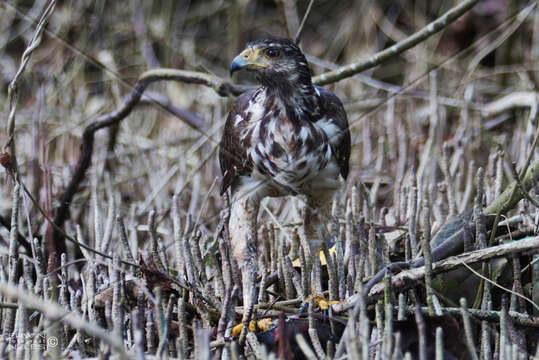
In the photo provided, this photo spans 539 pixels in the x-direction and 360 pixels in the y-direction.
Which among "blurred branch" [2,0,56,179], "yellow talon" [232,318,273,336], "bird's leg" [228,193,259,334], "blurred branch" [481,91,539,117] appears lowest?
"yellow talon" [232,318,273,336]

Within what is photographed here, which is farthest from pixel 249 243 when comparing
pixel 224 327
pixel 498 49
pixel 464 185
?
pixel 498 49

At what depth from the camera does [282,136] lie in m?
2.79

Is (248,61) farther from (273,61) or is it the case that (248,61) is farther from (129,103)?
(129,103)

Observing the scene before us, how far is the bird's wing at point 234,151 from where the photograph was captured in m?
2.90

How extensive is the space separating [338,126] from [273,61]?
41 centimetres

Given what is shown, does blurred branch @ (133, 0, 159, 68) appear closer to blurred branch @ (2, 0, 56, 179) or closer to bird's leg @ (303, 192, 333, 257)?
bird's leg @ (303, 192, 333, 257)

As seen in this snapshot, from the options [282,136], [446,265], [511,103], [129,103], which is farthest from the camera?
[511,103]

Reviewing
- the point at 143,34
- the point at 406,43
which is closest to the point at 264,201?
the point at 406,43

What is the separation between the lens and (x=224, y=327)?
2.03m

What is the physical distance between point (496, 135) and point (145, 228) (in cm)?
282

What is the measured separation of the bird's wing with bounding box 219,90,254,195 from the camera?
290 cm

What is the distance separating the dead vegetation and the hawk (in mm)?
158

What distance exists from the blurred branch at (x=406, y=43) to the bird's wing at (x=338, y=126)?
0.15 metres

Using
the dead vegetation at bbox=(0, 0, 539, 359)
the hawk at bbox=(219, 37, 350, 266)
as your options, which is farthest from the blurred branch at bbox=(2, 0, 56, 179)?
the hawk at bbox=(219, 37, 350, 266)
